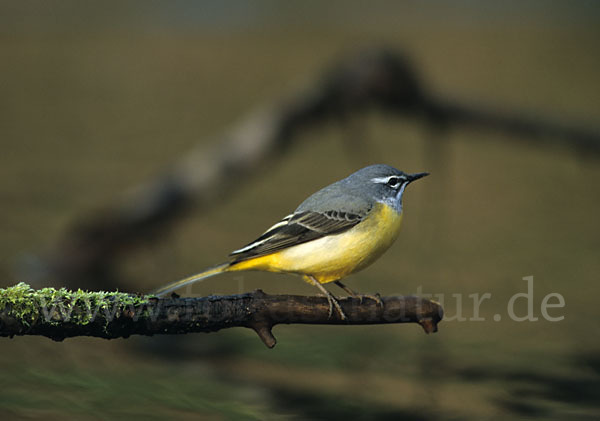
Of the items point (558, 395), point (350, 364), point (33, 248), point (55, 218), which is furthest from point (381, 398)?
point (55, 218)

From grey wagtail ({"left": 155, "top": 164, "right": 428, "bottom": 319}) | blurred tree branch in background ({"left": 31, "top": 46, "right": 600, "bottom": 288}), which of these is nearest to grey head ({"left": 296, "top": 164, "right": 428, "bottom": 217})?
grey wagtail ({"left": 155, "top": 164, "right": 428, "bottom": 319})

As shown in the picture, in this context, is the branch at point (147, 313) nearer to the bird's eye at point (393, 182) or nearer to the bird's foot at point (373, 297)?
the bird's foot at point (373, 297)

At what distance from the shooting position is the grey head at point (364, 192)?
254 cm

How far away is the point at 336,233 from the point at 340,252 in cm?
9

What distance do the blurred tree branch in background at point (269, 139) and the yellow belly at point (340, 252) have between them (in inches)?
108

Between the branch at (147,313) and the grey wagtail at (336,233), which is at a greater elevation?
the grey wagtail at (336,233)

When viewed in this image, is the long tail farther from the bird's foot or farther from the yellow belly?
the bird's foot

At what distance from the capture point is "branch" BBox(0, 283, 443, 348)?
2.18m

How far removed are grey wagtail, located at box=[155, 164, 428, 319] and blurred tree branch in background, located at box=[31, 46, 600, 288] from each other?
263 centimetres

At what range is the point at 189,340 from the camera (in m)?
5.70

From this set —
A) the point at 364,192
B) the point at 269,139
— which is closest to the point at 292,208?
the point at 269,139

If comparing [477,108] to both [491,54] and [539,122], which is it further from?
[491,54]

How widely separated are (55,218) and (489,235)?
15.9ft

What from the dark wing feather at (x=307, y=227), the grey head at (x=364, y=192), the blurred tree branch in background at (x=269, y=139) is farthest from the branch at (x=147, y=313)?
the blurred tree branch in background at (x=269, y=139)
